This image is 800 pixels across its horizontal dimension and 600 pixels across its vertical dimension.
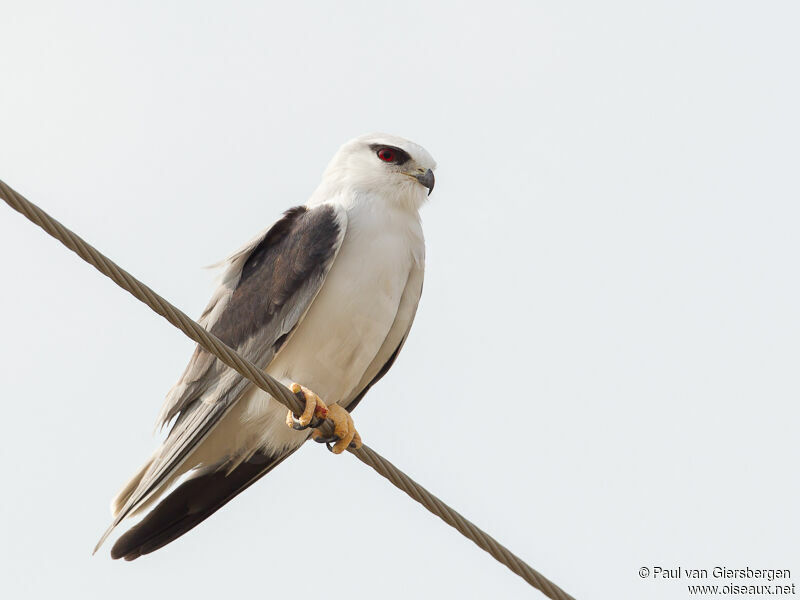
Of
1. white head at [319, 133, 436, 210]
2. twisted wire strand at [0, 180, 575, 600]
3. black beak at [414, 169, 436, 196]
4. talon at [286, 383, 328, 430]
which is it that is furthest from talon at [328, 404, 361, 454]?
black beak at [414, 169, 436, 196]

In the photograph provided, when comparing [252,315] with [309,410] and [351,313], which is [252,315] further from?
[309,410]

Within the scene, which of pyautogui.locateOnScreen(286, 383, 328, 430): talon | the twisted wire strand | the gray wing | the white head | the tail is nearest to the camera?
the twisted wire strand

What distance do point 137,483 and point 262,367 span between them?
84 centimetres

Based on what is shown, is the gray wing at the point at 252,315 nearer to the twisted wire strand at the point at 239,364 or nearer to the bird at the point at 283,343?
the bird at the point at 283,343

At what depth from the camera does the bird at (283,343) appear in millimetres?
5102

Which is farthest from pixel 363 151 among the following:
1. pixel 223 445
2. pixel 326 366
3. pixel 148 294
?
pixel 148 294

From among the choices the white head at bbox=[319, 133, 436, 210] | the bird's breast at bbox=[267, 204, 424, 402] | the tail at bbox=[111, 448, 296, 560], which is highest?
the white head at bbox=[319, 133, 436, 210]

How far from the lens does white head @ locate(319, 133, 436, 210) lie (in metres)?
5.67

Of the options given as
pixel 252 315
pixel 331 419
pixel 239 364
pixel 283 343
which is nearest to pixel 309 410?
pixel 331 419

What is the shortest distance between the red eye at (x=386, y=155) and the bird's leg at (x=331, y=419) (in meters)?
1.50

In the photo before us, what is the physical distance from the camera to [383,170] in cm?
580

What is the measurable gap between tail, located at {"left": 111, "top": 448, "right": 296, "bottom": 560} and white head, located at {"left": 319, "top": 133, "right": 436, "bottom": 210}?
1342 millimetres

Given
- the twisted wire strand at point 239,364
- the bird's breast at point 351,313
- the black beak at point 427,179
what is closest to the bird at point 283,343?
the bird's breast at point 351,313

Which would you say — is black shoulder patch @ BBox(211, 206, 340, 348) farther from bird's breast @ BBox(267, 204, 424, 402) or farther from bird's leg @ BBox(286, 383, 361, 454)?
bird's leg @ BBox(286, 383, 361, 454)
